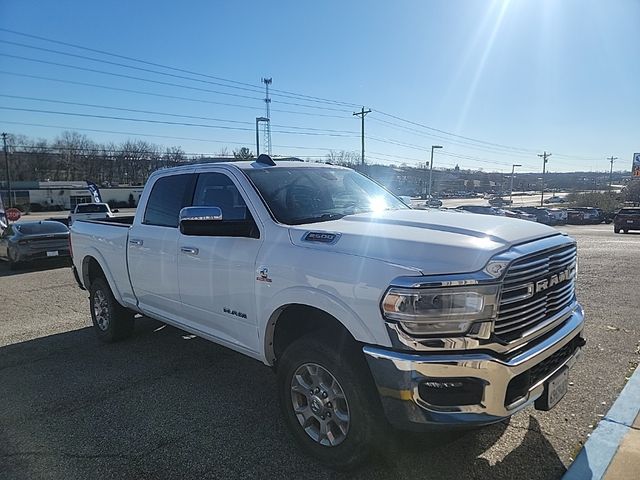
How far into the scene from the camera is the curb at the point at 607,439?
2.89 metres

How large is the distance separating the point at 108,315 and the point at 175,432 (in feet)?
8.67

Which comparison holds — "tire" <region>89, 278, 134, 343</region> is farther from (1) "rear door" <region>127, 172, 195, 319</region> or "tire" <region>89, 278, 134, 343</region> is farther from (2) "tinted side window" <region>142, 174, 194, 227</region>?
(2) "tinted side window" <region>142, 174, 194, 227</region>

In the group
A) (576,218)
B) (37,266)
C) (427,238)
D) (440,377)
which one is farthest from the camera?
(576,218)

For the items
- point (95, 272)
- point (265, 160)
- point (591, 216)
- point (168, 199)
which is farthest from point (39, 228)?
point (591, 216)

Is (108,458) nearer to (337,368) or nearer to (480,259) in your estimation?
(337,368)

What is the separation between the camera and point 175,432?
3484 millimetres

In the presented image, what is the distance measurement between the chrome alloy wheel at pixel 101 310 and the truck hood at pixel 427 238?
138 inches

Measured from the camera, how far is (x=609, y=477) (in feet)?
9.27

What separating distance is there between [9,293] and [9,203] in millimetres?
63369

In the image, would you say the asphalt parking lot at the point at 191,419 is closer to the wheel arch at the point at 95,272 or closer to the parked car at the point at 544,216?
the wheel arch at the point at 95,272

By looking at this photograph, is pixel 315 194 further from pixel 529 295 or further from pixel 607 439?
pixel 607 439

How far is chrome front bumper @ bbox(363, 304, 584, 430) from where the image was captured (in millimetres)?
2420

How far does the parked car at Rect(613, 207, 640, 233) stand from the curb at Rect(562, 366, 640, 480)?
97.3ft

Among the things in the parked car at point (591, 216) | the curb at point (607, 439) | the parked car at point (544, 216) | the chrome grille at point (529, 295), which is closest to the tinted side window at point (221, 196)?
the chrome grille at point (529, 295)
